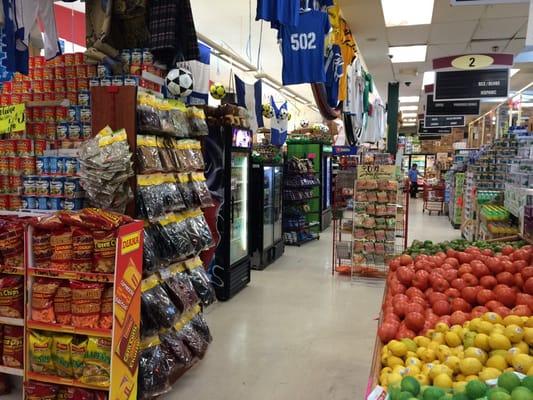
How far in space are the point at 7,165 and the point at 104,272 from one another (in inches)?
69.0

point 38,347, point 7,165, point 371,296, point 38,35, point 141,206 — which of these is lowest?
point 371,296

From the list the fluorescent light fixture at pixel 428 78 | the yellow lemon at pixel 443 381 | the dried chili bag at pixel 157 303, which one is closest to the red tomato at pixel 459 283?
the yellow lemon at pixel 443 381

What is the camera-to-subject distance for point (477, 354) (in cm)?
182

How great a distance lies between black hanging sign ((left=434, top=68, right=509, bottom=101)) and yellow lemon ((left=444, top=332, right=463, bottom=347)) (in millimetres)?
8624

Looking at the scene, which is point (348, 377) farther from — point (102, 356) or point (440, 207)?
point (440, 207)

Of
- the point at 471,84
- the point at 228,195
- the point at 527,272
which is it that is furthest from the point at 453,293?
the point at 471,84

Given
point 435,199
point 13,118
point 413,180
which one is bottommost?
point 435,199

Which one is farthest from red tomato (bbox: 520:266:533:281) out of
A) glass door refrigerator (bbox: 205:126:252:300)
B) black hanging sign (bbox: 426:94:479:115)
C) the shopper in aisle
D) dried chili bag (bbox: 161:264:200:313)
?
the shopper in aisle

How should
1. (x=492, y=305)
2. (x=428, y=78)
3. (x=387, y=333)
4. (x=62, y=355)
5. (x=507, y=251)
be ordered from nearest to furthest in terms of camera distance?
(x=387, y=333), (x=492, y=305), (x=62, y=355), (x=507, y=251), (x=428, y=78)

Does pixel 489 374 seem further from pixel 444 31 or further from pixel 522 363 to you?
pixel 444 31

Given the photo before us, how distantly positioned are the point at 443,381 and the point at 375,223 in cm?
518

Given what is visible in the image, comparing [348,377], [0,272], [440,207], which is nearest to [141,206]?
[0,272]

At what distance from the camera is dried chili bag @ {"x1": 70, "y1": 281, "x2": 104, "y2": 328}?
2678mm

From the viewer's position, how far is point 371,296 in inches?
231
